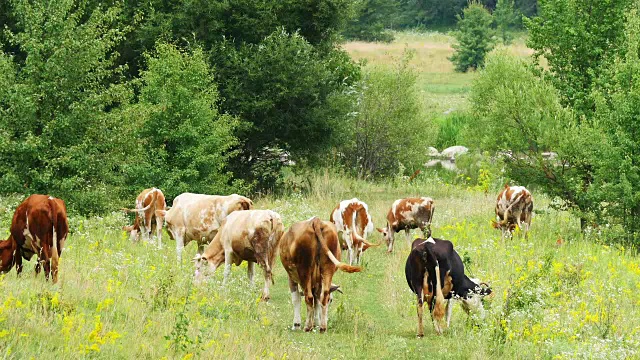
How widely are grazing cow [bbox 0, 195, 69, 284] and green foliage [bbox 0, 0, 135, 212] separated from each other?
871 cm

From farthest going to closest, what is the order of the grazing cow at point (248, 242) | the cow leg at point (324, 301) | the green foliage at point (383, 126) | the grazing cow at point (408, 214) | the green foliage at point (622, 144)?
the green foliage at point (383, 126) < the green foliage at point (622, 144) < the grazing cow at point (408, 214) < the grazing cow at point (248, 242) < the cow leg at point (324, 301)

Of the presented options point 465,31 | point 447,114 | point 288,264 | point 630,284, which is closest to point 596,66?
point 630,284

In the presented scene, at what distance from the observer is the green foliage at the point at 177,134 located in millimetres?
27531

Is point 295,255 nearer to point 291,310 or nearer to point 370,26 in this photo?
point 291,310

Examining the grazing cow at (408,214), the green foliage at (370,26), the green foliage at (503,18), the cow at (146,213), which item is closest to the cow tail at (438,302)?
the grazing cow at (408,214)

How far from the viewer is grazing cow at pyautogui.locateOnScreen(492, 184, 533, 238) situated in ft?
76.3

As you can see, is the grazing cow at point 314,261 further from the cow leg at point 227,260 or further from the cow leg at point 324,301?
the cow leg at point 227,260

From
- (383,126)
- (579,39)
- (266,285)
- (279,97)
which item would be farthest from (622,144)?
(383,126)

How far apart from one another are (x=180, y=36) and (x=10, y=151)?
13192mm

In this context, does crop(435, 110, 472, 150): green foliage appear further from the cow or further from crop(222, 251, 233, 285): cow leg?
crop(222, 251, 233, 285): cow leg

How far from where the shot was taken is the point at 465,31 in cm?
8288

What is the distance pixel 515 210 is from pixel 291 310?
991cm

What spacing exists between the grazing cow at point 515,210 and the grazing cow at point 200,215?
27.2 ft

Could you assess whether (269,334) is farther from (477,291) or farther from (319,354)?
(477,291)
